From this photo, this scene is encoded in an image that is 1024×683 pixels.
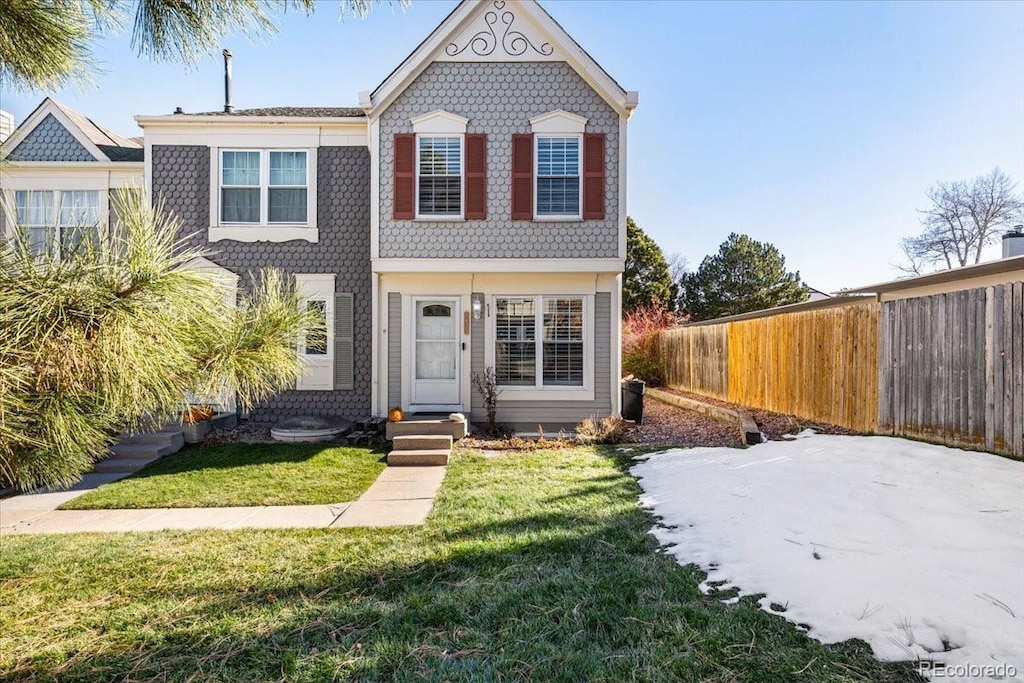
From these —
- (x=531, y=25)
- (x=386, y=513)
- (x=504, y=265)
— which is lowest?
(x=386, y=513)

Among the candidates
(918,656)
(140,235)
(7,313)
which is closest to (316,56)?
(140,235)

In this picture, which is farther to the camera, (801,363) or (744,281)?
(744,281)

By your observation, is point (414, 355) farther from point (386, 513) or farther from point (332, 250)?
point (386, 513)

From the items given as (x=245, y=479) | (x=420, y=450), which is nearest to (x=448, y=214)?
(x=420, y=450)

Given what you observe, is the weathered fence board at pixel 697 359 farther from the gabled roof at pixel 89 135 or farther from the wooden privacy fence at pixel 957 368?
the gabled roof at pixel 89 135

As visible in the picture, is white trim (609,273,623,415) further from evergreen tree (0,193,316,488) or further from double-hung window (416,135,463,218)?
evergreen tree (0,193,316,488)

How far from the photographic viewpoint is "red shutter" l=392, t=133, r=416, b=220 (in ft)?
31.2

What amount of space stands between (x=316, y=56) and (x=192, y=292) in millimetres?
2300

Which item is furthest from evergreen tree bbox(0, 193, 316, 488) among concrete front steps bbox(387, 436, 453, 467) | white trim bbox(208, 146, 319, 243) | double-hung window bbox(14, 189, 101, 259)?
white trim bbox(208, 146, 319, 243)

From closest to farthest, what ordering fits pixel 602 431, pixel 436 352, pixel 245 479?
1. pixel 245 479
2. pixel 602 431
3. pixel 436 352

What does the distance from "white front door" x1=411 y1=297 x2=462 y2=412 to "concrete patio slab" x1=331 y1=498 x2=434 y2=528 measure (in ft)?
13.6

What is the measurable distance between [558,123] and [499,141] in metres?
1.14

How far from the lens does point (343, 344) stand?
10.1 m

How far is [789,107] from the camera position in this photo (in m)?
14.9
